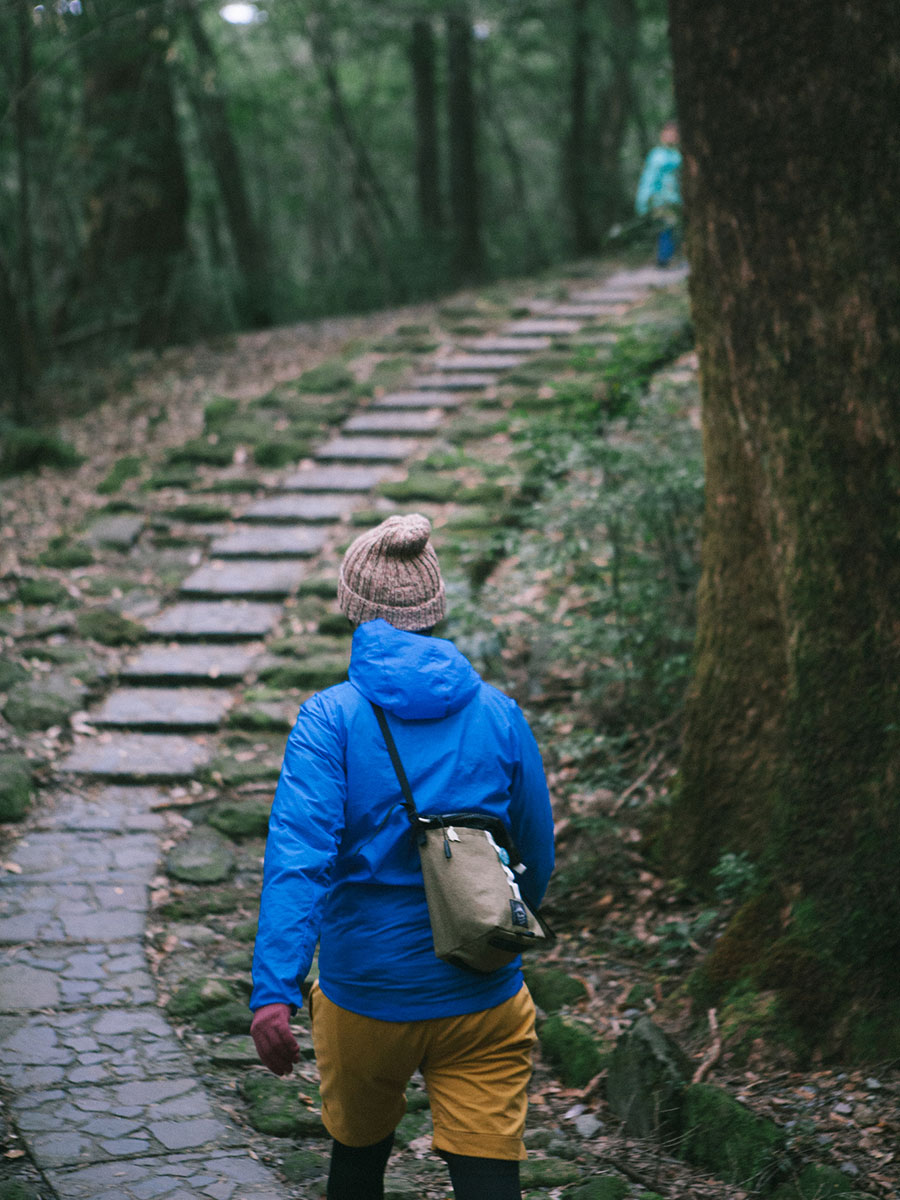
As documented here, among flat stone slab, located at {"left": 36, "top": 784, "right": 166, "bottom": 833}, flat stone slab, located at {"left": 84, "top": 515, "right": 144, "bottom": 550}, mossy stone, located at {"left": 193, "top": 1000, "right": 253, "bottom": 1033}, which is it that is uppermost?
flat stone slab, located at {"left": 84, "top": 515, "right": 144, "bottom": 550}

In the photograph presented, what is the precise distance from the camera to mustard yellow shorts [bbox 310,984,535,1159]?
2.47 m

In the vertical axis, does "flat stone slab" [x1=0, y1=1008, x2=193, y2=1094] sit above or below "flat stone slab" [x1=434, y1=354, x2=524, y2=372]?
below

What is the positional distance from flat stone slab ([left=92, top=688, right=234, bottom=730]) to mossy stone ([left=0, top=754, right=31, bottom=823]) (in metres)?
0.58

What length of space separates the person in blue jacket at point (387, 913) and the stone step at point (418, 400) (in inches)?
290

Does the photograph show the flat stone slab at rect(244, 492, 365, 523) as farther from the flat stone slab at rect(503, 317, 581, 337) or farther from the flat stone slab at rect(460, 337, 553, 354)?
the flat stone slab at rect(503, 317, 581, 337)

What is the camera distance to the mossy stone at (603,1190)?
125 inches

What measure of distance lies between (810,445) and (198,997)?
113 inches

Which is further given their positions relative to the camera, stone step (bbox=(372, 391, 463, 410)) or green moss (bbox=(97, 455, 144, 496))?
stone step (bbox=(372, 391, 463, 410))

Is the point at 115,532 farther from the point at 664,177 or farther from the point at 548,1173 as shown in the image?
the point at 664,177

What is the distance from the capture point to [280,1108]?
3.72 m

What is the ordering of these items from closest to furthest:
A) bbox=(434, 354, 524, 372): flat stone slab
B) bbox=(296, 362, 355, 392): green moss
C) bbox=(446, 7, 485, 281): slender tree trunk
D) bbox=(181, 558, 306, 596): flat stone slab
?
bbox=(181, 558, 306, 596): flat stone slab, bbox=(434, 354, 524, 372): flat stone slab, bbox=(296, 362, 355, 392): green moss, bbox=(446, 7, 485, 281): slender tree trunk

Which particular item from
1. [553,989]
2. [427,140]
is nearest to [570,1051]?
[553,989]

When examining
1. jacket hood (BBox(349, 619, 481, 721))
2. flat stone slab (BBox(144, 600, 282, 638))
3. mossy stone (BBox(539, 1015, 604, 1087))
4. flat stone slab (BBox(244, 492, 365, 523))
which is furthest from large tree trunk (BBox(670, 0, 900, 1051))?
flat stone slab (BBox(244, 492, 365, 523))

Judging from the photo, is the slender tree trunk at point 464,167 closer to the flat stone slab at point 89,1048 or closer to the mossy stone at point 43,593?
the mossy stone at point 43,593
